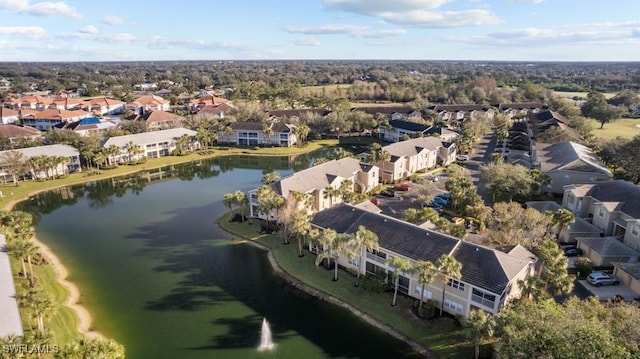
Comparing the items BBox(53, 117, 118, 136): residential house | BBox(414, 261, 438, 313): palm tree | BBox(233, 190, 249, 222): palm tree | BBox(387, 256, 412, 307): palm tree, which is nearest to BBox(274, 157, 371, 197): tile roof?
BBox(233, 190, 249, 222): palm tree

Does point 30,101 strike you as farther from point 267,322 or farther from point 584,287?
point 584,287

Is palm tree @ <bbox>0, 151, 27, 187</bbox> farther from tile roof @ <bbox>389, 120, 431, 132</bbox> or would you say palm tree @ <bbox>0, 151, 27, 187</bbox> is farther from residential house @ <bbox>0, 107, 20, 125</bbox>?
tile roof @ <bbox>389, 120, 431, 132</bbox>

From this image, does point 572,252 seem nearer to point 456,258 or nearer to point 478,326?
point 456,258

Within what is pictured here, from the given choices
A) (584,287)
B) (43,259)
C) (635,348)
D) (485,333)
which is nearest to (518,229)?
(584,287)

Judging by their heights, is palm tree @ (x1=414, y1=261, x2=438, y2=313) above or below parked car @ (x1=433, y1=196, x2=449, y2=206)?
above

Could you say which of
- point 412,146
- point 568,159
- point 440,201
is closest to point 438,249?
point 440,201

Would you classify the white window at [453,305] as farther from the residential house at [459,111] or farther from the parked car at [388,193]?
the residential house at [459,111]

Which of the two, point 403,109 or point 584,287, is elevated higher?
point 403,109
